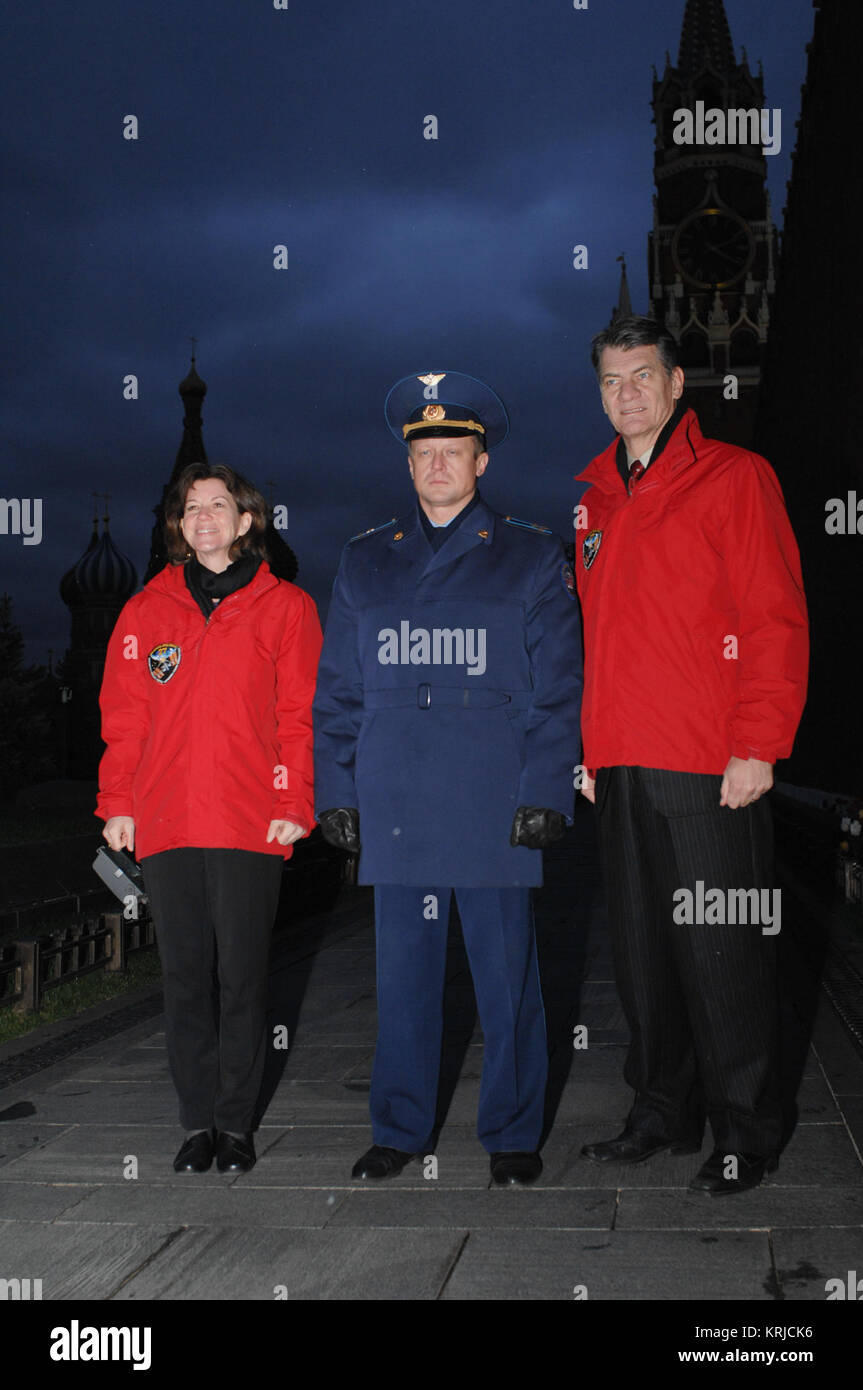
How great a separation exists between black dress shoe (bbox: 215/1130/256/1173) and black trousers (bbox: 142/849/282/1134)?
0.10 feet

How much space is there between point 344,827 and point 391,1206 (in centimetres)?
117

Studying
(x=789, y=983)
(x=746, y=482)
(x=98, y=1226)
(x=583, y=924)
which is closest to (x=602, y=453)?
(x=746, y=482)

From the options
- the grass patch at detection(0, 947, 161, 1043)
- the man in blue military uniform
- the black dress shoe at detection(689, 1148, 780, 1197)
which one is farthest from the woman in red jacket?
the grass patch at detection(0, 947, 161, 1043)

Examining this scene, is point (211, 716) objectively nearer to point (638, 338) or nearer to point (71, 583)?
point (638, 338)

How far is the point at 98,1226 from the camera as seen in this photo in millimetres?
4016

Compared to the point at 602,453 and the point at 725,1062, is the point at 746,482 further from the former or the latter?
the point at 725,1062

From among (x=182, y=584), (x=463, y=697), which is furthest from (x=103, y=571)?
(x=463, y=697)

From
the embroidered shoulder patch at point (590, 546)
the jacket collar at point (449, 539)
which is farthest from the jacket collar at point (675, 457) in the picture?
the jacket collar at point (449, 539)

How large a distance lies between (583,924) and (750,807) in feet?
25.9

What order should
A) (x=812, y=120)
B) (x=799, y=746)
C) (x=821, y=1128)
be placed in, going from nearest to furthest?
(x=821, y=1128) → (x=812, y=120) → (x=799, y=746)

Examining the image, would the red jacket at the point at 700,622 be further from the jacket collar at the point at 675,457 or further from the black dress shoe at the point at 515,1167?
the black dress shoe at the point at 515,1167

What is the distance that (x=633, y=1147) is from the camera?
4.60 m

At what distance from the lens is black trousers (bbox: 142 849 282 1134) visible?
4672mm

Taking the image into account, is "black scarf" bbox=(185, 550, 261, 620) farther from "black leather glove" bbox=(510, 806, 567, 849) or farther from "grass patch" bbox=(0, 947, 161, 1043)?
"grass patch" bbox=(0, 947, 161, 1043)
